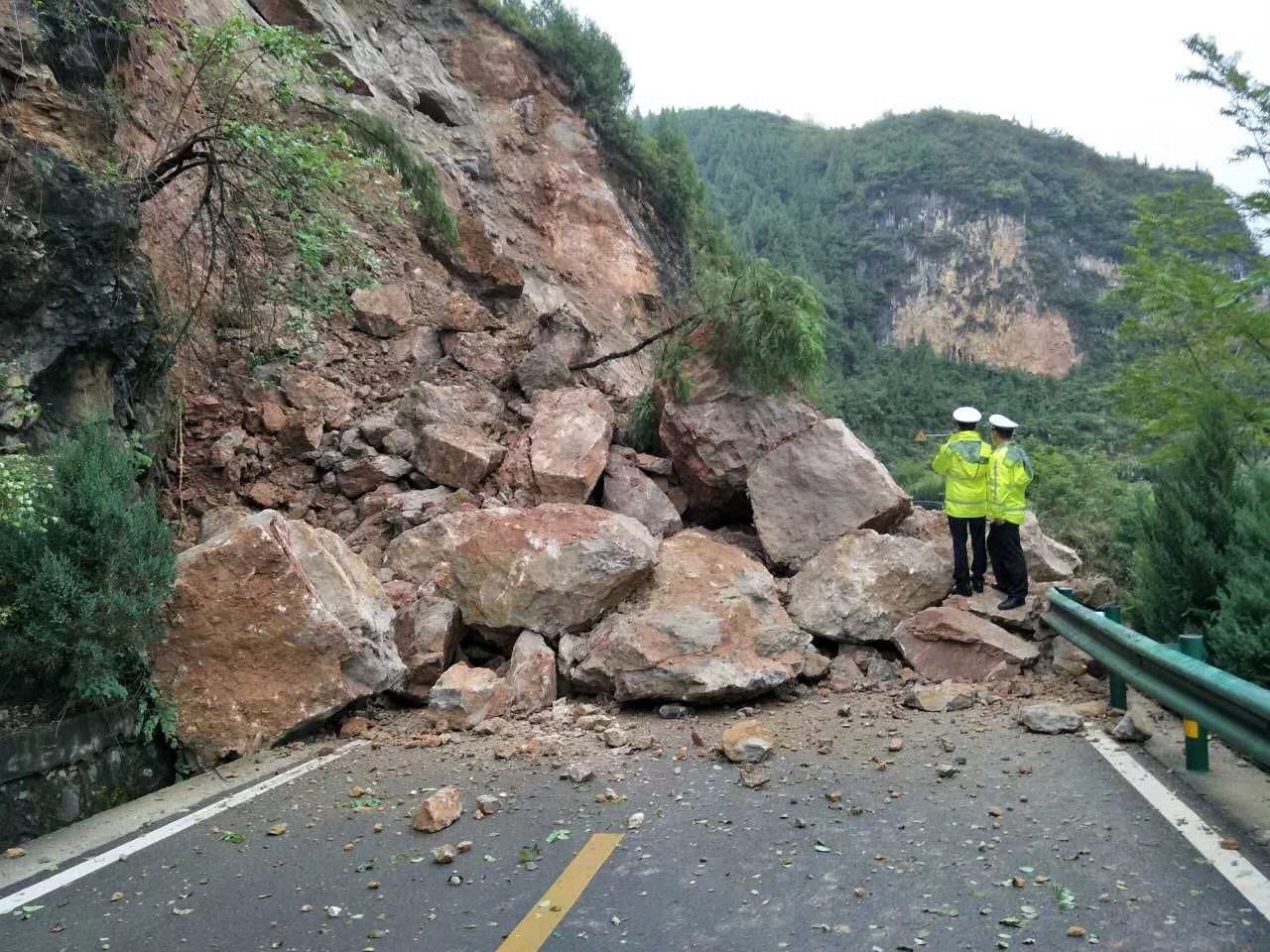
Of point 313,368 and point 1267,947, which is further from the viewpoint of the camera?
point 313,368

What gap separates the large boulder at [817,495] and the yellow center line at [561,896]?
15.9 feet

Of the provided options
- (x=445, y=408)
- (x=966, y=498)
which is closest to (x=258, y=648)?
(x=445, y=408)

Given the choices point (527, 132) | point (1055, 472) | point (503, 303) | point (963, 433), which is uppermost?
point (527, 132)

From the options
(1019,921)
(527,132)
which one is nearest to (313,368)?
(1019,921)

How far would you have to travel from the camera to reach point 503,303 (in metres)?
13.3

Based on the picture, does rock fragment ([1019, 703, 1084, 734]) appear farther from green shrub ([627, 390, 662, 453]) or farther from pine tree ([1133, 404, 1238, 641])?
green shrub ([627, 390, 662, 453])

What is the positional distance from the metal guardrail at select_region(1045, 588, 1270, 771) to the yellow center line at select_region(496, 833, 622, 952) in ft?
8.03

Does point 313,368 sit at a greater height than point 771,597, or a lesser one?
greater

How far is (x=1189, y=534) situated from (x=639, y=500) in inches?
186

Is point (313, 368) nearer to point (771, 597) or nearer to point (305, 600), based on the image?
point (305, 600)

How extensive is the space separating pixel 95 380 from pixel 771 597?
5206 mm

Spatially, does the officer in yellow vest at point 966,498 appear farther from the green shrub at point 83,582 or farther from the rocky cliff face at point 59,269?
the rocky cliff face at point 59,269

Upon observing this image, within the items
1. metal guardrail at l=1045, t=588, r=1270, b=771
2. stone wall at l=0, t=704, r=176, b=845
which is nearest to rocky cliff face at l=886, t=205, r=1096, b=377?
metal guardrail at l=1045, t=588, r=1270, b=771

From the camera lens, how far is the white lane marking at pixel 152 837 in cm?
346
